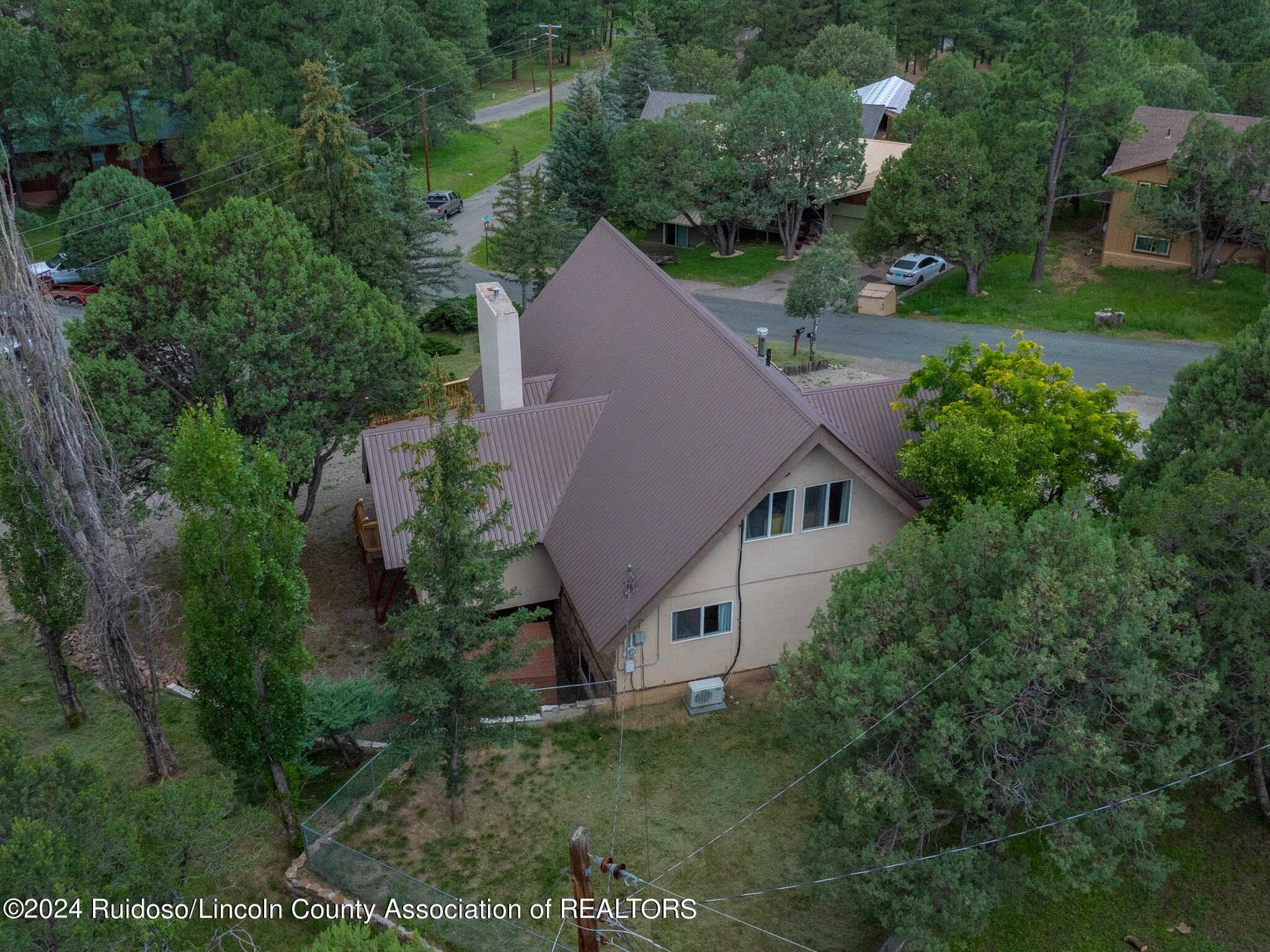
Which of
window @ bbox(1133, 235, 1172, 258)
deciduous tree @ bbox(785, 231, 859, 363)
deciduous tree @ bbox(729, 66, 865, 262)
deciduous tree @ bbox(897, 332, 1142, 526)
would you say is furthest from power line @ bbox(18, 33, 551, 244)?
window @ bbox(1133, 235, 1172, 258)

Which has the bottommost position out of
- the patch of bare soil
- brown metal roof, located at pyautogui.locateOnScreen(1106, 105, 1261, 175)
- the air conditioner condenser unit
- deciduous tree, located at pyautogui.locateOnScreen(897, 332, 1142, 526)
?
the air conditioner condenser unit

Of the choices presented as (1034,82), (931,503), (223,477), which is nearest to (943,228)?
(1034,82)

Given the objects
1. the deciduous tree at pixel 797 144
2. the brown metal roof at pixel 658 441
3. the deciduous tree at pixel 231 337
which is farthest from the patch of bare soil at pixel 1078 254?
the deciduous tree at pixel 231 337

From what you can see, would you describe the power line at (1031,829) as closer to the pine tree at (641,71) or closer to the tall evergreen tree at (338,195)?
the tall evergreen tree at (338,195)

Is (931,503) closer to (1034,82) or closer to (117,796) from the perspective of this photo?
(117,796)

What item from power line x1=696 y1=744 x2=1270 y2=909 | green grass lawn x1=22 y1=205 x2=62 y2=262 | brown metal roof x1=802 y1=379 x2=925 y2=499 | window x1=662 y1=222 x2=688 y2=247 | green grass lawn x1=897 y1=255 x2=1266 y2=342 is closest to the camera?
power line x1=696 y1=744 x2=1270 y2=909

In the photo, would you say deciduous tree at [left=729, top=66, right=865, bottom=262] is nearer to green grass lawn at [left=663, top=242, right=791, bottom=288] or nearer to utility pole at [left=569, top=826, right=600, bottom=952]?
green grass lawn at [left=663, top=242, right=791, bottom=288]

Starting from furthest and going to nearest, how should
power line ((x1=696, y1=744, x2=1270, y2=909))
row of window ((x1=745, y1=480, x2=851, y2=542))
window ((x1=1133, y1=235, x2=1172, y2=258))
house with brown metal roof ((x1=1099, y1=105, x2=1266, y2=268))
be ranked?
window ((x1=1133, y1=235, x2=1172, y2=258))
house with brown metal roof ((x1=1099, y1=105, x2=1266, y2=268))
row of window ((x1=745, y1=480, x2=851, y2=542))
power line ((x1=696, y1=744, x2=1270, y2=909))
